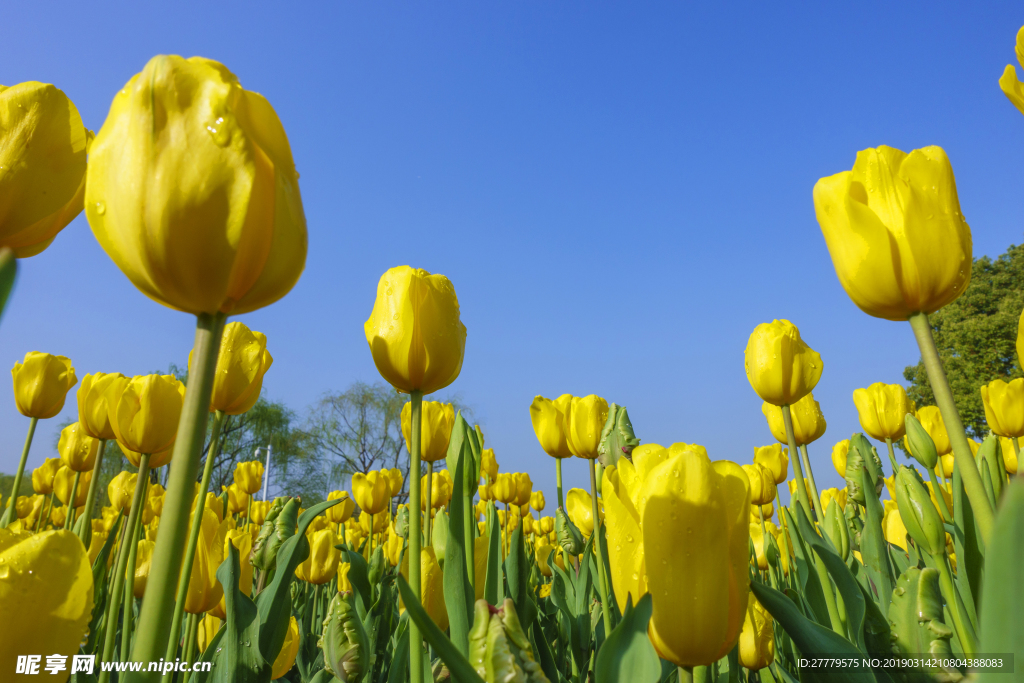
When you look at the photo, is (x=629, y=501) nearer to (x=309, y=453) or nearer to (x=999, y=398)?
(x=999, y=398)

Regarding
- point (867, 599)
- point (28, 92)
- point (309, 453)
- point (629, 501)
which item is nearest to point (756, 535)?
point (867, 599)

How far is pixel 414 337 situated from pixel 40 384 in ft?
7.33

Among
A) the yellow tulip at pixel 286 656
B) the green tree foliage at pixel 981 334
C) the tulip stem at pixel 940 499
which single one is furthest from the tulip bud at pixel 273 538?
the green tree foliage at pixel 981 334

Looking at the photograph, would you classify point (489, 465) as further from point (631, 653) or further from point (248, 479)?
point (631, 653)

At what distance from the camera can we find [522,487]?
17.7 ft

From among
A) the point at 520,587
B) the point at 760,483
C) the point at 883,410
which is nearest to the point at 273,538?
the point at 520,587

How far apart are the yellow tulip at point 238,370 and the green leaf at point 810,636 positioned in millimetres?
1407

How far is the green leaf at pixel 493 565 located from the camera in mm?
1468

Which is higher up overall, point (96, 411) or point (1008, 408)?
point (1008, 408)

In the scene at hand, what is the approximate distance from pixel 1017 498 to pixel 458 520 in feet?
2.98

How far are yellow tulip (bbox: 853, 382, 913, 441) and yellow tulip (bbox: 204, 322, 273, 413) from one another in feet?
10.9

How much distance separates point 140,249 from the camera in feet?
1.98

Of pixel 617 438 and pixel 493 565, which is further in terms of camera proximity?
pixel 617 438

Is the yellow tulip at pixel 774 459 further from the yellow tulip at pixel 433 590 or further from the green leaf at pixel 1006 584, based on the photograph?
the green leaf at pixel 1006 584
